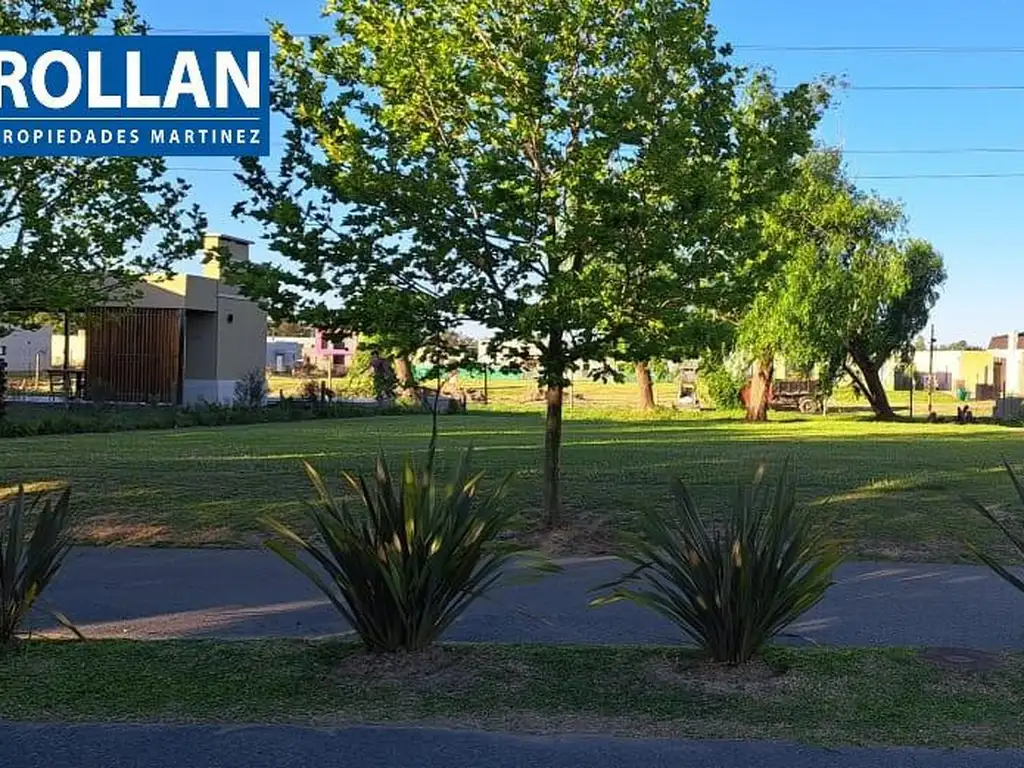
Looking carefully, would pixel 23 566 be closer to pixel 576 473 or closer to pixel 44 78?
pixel 44 78

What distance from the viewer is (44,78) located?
1116 cm

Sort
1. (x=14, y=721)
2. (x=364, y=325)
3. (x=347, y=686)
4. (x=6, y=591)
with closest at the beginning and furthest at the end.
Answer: (x=14, y=721)
(x=347, y=686)
(x=6, y=591)
(x=364, y=325)

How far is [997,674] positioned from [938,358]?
253ft


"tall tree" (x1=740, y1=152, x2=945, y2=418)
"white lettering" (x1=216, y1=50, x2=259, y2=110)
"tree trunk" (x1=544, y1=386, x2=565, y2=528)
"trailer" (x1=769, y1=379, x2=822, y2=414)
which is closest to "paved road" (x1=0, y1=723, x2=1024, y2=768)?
"tree trunk" (x1=544, y1=386, x2=565, y2=528)

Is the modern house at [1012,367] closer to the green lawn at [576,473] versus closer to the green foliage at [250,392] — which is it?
the green lawn at [576,473]

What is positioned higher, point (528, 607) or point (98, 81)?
point (98, 81)

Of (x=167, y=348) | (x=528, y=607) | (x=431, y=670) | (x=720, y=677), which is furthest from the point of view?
(x=167, y=348)

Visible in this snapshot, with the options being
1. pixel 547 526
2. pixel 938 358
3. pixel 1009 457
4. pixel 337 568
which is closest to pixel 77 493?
pixel 547 526

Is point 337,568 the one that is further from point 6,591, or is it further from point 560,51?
point 560,51

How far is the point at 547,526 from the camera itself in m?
9.74

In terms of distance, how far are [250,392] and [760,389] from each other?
1719 cm

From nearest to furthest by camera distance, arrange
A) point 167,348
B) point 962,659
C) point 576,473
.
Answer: point 962,659 → point 576,473 → point 167,348

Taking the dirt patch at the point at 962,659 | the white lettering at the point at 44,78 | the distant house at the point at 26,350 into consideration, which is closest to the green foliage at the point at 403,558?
the dirt patch at the point at 962,659

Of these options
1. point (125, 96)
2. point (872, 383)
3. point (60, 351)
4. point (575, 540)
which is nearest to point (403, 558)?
point (575, 540)
